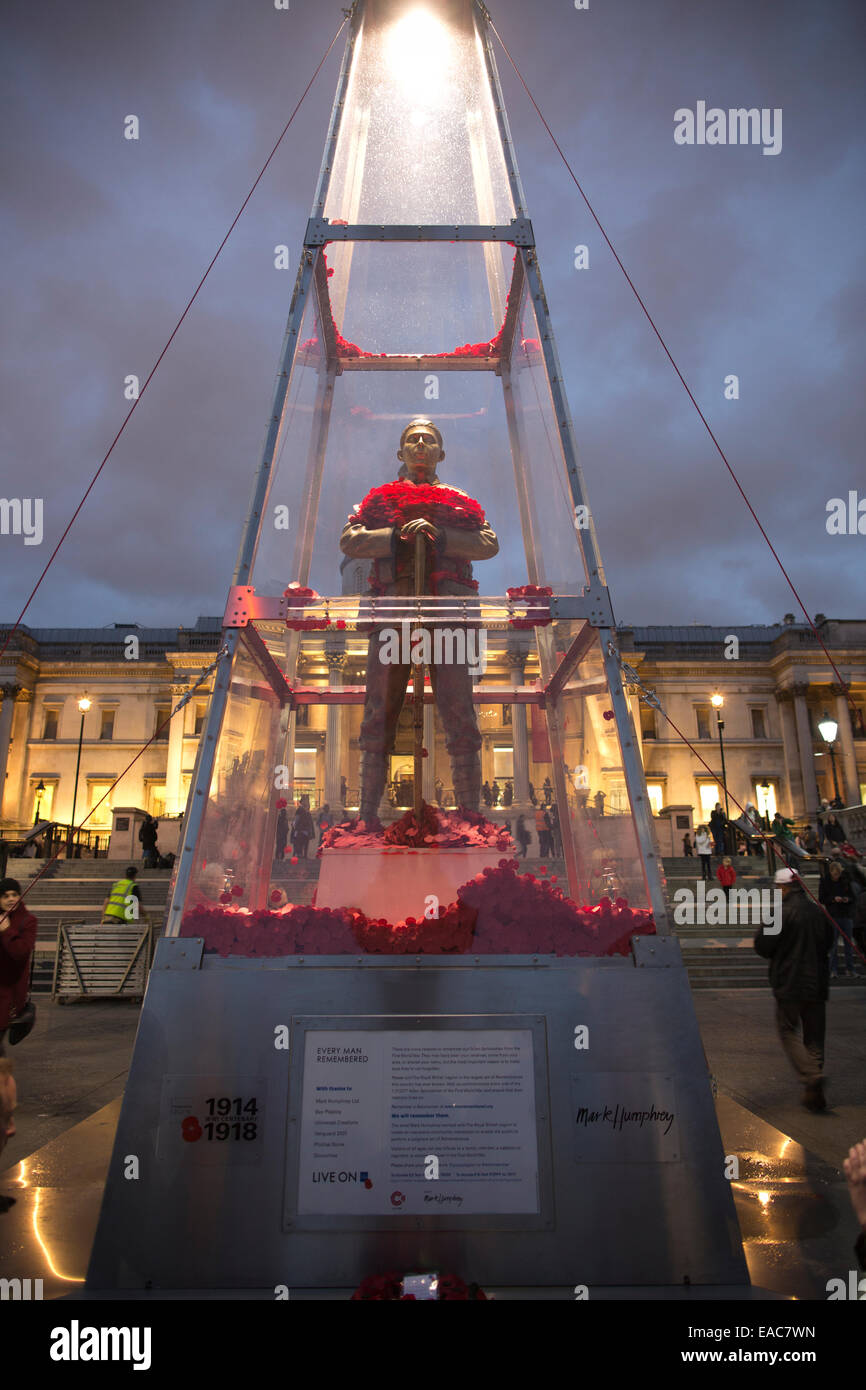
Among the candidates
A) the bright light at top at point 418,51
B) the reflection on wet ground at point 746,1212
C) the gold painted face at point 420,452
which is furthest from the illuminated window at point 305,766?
the bright light at top at point 418,51

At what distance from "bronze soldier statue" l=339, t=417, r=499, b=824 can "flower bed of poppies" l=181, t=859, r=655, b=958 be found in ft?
4.80

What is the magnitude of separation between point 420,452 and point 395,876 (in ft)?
8.87

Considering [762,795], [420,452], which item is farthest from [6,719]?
[420,452]

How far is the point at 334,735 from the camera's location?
15.8ft

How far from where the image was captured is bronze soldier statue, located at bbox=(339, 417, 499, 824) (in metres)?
4.78

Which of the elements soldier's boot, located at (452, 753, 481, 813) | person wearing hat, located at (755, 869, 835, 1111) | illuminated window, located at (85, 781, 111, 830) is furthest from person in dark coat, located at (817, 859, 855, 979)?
illuminated window, located at (85, 781, 111, 830)

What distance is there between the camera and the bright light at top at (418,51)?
5039 mm

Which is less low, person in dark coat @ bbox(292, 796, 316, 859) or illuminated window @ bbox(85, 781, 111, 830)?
illuminated window @ bbox(85, 781, 111, 830)

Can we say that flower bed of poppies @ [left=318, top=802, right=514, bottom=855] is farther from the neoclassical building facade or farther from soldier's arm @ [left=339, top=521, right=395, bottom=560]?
the neoclassical building facade

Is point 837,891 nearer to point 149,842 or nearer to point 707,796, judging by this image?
point 149,842

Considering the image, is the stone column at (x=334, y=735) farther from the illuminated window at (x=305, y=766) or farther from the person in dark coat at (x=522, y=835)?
the person in dark coat at (x=522, y=835)

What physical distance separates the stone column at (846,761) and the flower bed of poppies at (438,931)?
5882cm

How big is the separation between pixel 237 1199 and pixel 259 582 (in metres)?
2.51
